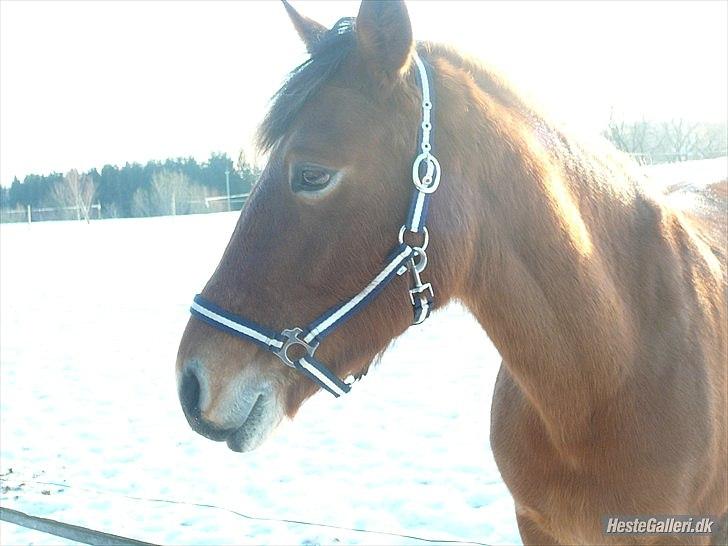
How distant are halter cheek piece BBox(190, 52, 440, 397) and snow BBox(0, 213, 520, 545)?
15.3 inches

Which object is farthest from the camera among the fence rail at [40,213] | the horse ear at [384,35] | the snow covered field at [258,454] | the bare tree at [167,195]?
the fence rail at [40,213]

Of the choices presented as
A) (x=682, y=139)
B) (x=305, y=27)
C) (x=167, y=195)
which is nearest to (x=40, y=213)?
(x=167, y=195)

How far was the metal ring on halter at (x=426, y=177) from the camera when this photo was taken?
170cm

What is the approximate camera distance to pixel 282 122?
5.94 ft

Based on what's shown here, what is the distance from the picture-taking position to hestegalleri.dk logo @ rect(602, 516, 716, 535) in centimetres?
194

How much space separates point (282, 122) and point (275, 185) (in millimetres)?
212

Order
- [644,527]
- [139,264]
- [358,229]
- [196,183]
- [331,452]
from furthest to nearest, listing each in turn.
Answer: [196,183]
[139,264]
[331,452]
[644,527]
[358,229]

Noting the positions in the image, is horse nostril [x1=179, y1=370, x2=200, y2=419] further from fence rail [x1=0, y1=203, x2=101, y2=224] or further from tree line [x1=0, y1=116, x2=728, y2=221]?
fence rail [x1=0, y1=203, x2=101, y2=224]

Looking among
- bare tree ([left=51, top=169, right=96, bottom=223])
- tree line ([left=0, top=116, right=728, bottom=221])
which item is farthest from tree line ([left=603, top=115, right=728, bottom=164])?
bare tree ([left=51, top=169, right=96, bottom=223])

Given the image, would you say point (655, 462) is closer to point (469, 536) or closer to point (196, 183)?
point (469, 536)

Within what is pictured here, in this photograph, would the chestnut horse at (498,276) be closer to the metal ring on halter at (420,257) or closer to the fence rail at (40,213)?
the metal ring on halter at (420,257)

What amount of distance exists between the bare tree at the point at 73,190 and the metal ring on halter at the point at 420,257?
6768cm

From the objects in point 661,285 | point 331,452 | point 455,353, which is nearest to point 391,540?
point 331,452

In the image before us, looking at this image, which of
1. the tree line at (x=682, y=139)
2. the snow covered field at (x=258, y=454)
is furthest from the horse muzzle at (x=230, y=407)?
the tree line at (x=682, y=139)
